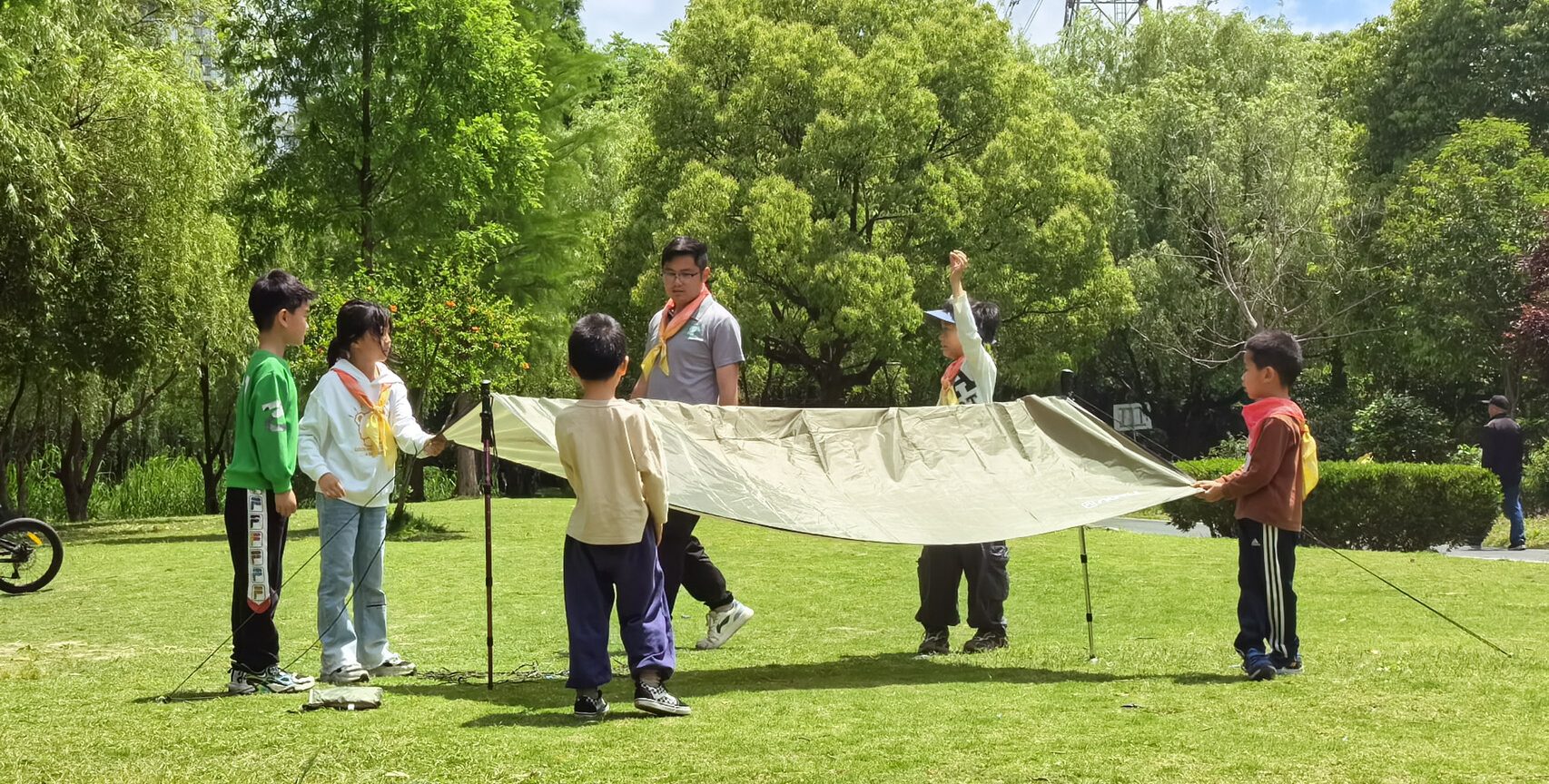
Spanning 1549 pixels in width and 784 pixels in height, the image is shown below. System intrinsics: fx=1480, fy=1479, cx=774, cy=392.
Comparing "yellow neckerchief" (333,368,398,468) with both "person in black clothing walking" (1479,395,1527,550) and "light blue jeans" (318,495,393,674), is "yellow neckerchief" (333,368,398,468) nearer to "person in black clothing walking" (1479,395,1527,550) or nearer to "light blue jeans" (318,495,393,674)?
"light blue jeans" (318,495,393,674)

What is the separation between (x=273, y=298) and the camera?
6.62 metres

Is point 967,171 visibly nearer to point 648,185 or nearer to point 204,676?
point 648,185

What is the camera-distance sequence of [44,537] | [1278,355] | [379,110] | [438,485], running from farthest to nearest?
[438,485] < [379,110] < [44,537] < [1278,355]

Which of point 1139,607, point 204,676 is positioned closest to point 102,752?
point 204,676

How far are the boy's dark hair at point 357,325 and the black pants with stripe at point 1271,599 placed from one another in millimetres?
4155

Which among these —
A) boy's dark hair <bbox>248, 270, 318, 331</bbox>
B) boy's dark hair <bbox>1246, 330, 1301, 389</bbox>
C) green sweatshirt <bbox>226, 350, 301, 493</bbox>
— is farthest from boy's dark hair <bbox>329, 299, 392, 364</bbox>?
boy's dark hair <bbox>1246, 330, 1301, 389</bbox>

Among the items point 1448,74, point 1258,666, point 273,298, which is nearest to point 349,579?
Answer: point 273,298

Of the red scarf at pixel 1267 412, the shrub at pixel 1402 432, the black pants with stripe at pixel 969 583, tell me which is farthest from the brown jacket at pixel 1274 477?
the shrub at pixel 1402 432

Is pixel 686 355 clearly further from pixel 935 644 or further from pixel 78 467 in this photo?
pixel 78 467

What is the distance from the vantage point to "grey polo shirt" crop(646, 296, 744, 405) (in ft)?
24.6

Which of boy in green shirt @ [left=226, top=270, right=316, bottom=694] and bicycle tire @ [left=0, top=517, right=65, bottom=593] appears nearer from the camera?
boy in green shirt @ [left=226, top=270, right=316, bottom=694]

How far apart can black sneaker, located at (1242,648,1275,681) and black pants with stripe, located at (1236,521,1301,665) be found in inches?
2.6

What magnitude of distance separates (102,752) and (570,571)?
1.78 m

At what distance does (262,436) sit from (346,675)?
118cm
